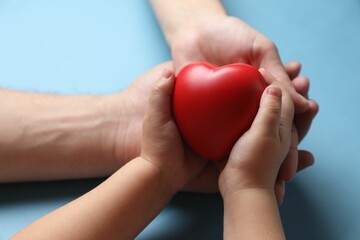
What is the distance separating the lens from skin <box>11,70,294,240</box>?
19.6 inches

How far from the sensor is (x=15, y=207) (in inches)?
23.8

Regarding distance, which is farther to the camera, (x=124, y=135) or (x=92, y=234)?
(x=124, y=135)

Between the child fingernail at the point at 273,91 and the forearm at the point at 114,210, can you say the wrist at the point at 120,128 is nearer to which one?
the forearm at the point at 114,210

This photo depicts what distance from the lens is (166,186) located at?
1.90ft

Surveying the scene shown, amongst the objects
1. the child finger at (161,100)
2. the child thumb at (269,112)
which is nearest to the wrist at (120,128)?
the child finger at (161,100)

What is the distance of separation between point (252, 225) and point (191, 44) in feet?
1.23

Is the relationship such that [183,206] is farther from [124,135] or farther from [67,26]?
[67,26]

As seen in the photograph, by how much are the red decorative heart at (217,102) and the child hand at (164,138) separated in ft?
0.04

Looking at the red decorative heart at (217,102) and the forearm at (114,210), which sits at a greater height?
the red decorative heart at (217,102)

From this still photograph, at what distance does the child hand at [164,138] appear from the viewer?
556 mm

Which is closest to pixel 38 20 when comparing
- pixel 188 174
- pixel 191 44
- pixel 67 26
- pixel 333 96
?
pixel 67 26

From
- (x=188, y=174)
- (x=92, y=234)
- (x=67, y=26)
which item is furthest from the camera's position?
(x=67, y=26)

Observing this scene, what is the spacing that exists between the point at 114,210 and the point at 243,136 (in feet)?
0.62

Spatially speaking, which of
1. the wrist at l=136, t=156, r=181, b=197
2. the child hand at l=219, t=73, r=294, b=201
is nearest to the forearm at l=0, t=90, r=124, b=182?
the wrist at l=136, t=156, r=181, b=197
